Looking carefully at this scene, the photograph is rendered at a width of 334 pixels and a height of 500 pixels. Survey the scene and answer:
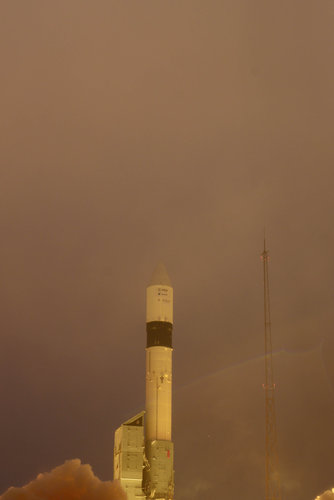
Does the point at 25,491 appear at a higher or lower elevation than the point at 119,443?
lower

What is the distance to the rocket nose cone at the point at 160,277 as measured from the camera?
235 feet

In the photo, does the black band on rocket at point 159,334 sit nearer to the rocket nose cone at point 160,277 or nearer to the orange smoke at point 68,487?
the rocket nose cone at point 160,277

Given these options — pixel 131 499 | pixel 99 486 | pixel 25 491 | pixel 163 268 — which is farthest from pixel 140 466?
pixel 163 268

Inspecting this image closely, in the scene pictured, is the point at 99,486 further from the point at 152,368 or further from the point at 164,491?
the point at 152,368

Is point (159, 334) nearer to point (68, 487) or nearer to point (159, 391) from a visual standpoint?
point (159, 391)

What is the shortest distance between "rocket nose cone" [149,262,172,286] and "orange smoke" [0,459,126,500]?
2037cm

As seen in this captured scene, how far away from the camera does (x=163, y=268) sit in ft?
240

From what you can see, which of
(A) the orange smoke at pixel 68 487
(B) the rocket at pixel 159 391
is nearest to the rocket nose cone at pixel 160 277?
(B) the rocket at pixel 159 391

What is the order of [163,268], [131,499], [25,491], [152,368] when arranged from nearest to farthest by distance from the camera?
[25,491] → [131,499] → [152,368] → [163,268]

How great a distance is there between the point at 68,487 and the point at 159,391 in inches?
584

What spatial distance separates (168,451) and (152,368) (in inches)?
314

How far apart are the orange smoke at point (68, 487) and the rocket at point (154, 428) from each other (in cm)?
565

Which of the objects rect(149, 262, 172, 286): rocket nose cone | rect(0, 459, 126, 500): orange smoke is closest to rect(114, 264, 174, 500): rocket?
rect(149, 262, 172, 286): rocket nose cone

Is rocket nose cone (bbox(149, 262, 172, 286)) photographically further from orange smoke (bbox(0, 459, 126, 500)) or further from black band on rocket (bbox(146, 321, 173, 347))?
orange smoke (bbox(0, 459, 126, 500))
